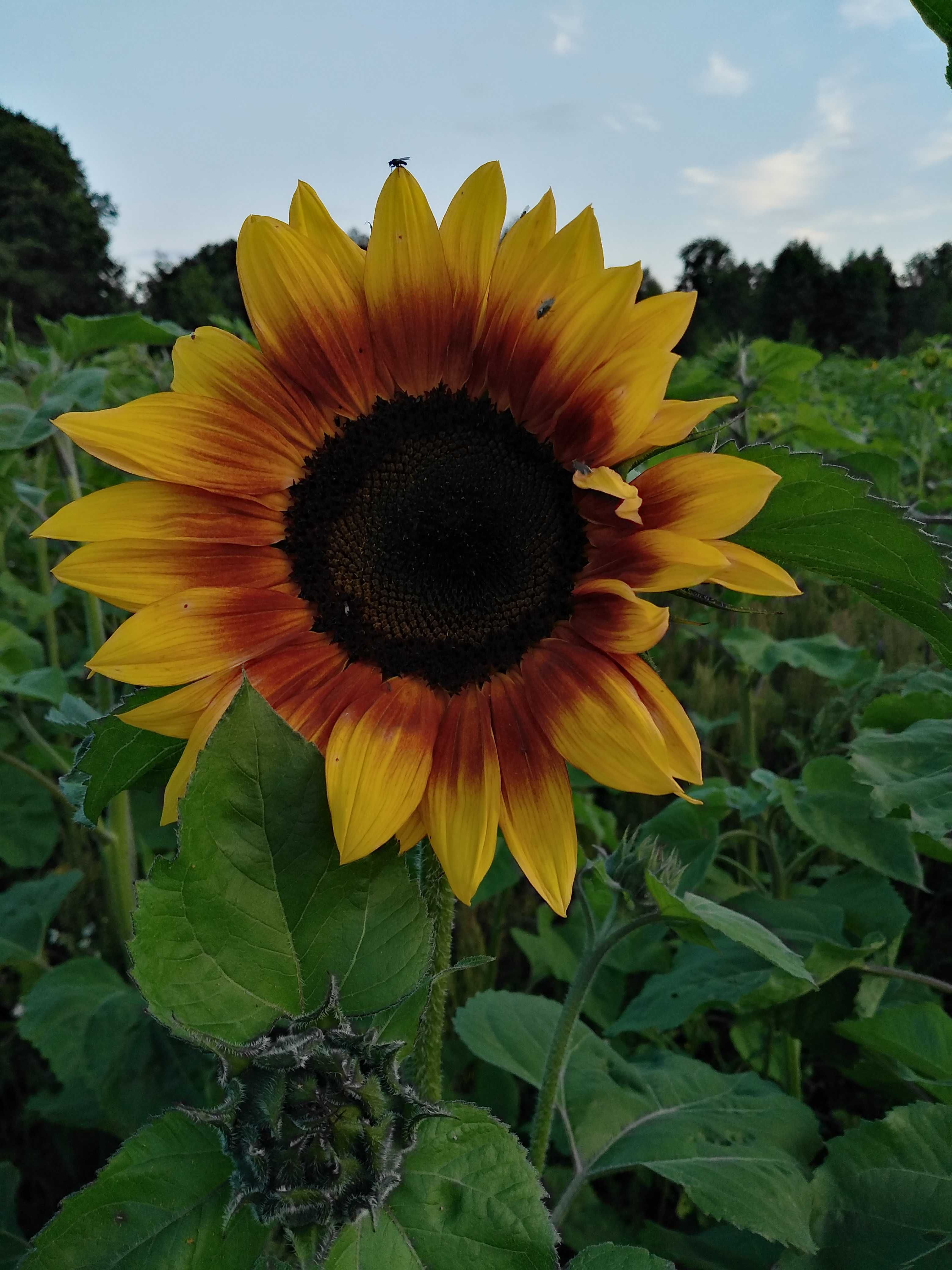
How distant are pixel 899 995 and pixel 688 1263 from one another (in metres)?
0.52

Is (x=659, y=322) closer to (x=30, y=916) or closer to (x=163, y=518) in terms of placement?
(x=163, y=518)

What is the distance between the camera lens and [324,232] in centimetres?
75

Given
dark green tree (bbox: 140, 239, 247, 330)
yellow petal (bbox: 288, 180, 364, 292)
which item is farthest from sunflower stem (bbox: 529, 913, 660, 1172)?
dark green tree (bbox: 140, 239, 247, 330)

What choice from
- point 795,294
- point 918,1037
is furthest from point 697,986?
point 795,294

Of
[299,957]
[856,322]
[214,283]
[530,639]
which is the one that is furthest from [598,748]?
[856,322]

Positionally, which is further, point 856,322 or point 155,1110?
point 856,322

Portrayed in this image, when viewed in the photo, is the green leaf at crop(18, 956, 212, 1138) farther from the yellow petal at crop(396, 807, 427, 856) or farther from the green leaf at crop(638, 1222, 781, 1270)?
the yellow petal at crop(396, 807, 427, 856)

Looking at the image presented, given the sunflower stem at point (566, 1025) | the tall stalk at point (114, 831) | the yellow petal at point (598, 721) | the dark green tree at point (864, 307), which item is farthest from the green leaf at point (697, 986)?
the dark green tree at point (864, 307)

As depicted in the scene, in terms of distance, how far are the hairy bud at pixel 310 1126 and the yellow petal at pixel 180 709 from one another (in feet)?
0.81

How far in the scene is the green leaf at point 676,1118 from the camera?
0.91m

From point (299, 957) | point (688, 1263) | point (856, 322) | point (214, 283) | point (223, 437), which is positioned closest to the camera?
point (299, 957)

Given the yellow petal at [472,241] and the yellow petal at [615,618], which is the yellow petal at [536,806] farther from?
the yellow petal at [472,241]

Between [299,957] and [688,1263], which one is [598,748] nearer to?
[299,957]

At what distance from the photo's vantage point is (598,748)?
0.70 meters
